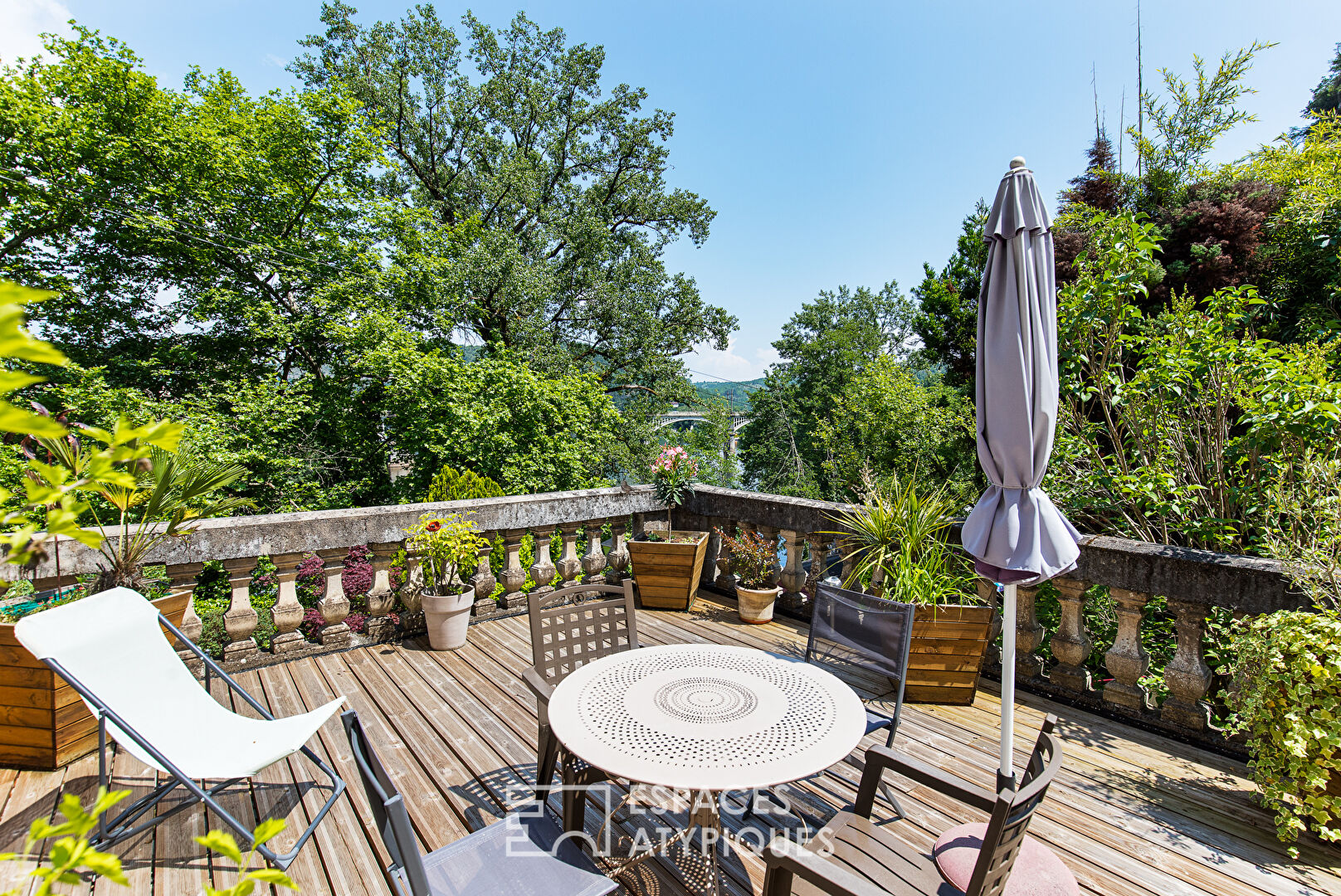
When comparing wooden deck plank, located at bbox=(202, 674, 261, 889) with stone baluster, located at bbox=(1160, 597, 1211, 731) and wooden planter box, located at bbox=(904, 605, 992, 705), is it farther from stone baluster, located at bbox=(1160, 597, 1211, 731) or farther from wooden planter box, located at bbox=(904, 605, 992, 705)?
stone baluster, located at bbox=(1160, 597, 1211, 731)

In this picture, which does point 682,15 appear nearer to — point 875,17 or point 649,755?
point 875,17

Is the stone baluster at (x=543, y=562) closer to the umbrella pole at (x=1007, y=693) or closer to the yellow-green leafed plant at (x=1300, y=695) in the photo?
the umbrella pole at (x=1007, y=693)

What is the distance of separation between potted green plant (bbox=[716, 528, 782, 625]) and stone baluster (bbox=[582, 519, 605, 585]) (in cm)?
114

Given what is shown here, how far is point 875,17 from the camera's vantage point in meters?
8.17

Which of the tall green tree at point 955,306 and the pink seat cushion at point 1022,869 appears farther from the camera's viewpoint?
the tall green tree at point 955,306

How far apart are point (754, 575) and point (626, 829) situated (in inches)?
103

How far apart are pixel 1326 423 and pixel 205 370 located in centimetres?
1613

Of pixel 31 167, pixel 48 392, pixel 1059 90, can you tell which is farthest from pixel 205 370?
pixel 1059 90

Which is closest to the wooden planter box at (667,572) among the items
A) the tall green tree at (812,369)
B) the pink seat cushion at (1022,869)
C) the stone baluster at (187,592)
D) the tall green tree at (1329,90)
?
the stone baluster at (187,592)

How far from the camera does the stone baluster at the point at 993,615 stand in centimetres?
371

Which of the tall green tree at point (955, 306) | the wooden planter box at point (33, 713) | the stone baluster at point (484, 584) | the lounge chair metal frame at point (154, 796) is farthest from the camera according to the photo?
the tall green tree at point (955, 306)

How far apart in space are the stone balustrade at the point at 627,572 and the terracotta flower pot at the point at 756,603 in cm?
24

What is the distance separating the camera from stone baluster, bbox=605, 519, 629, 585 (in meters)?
5.44


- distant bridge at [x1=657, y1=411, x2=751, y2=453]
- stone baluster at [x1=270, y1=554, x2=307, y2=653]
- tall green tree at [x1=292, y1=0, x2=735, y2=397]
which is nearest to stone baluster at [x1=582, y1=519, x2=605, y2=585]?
stone baluster at [x1=270, y1=554, x2=307, y2=653]
